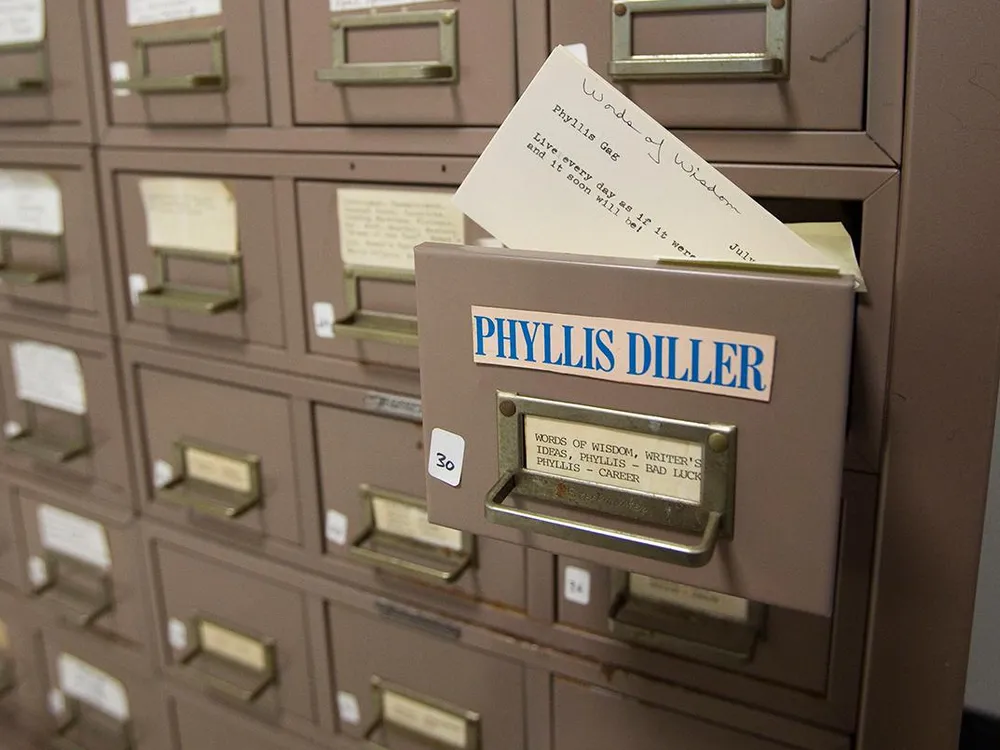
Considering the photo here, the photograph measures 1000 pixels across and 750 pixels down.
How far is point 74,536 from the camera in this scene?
4.10 feet

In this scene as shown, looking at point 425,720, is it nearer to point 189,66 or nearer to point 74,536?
point 74,536

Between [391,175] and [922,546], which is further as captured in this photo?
[391,175]

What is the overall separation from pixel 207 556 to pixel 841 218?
80cm

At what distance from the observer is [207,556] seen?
1.10 metres

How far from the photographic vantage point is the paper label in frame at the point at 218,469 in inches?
40.5

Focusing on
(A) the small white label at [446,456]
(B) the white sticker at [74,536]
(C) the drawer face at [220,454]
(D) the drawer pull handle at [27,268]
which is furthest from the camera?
(B) the white sticker at [74,536]

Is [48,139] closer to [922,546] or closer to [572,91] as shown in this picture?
[572,91]

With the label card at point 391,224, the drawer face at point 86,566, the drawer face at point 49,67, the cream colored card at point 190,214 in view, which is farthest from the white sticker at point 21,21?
the drawer face at point 86,566

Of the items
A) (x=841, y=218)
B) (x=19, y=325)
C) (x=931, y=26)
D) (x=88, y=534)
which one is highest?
(x=931, y=26)

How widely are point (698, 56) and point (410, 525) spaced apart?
0.52 meters

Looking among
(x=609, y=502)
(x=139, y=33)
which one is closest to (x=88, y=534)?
(x=139, y=33)

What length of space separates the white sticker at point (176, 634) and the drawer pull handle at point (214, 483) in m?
0.18

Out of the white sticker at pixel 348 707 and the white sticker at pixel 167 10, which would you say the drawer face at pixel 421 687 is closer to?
the white sticker at pixel 348 707

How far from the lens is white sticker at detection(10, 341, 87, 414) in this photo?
116 centimetres
